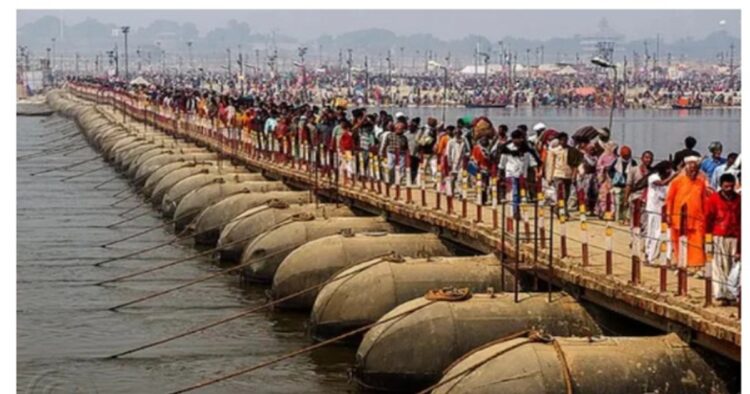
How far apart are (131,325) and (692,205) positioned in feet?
45.1

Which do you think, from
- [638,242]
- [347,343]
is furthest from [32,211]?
[638,242]

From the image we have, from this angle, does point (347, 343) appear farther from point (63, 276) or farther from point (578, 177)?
point (63, 276)

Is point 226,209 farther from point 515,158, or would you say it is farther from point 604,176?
point 604,176

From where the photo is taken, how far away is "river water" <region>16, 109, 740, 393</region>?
81.4 ft

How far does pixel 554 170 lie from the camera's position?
29.6 meters

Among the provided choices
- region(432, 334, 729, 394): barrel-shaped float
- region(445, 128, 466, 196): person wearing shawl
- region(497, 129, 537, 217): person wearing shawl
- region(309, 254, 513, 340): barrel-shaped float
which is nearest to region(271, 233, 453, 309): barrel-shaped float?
region(497, 129, 537, 217): person wearing shawl

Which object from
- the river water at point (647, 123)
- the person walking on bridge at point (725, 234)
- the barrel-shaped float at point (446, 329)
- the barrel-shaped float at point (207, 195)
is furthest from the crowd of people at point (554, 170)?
the river water at point (647, 123)

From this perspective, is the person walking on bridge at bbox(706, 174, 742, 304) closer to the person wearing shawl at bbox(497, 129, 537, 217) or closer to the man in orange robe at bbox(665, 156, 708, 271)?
the man in orange robe at bbox(665, 156, 708, 271)

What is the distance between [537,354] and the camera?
18.5 meters

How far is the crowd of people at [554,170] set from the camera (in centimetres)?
1983

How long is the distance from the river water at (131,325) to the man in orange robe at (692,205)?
20.4 ft

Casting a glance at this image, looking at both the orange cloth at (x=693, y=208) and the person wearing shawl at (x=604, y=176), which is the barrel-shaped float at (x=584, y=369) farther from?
the person wearing shawl at (x=604, y=176)

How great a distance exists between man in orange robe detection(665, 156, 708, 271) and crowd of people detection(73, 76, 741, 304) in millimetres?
14

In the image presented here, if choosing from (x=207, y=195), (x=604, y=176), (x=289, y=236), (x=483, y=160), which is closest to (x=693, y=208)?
(x=604, y=176)
